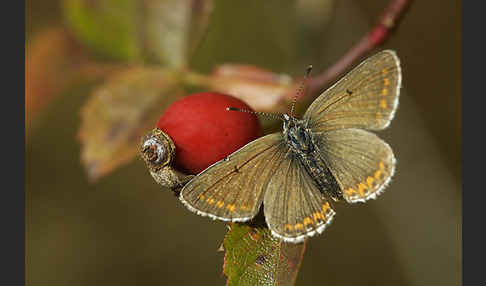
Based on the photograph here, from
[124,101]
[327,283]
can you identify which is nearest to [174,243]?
[327,283]

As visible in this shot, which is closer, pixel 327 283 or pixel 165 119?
pixel 165 119

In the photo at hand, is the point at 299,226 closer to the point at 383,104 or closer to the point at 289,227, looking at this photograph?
the point at 289,227

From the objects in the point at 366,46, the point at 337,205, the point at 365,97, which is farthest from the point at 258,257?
the point at 337,205

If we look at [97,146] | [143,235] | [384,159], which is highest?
[384,159]

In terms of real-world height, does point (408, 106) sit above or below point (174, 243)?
above

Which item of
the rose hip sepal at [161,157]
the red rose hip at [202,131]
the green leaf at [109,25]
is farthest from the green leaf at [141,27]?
the rose hip sepal at [161,157]

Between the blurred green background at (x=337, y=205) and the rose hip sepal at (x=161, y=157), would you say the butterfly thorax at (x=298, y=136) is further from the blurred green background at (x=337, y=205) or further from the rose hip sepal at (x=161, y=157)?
the blurred green background at (x=337, y=205)

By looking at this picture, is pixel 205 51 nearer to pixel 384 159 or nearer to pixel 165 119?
pixel 165 119
